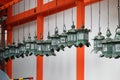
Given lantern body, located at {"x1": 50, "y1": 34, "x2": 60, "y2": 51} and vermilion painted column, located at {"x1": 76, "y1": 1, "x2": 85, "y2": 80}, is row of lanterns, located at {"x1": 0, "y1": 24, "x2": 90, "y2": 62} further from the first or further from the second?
vermilion painted column, located at {"x1": 76, "y1": 1, "x2": 85, "y2": 80}

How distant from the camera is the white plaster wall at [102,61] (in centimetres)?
504

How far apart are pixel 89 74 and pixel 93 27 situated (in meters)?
0.92

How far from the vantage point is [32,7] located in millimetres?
7605

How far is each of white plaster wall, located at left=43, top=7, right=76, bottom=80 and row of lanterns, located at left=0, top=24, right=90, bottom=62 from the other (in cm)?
93

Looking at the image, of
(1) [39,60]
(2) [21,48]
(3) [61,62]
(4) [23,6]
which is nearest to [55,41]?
(2) [21,48]

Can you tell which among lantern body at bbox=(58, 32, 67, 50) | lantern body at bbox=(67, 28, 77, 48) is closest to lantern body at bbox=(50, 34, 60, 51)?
lantern body at bbox=(58, 32, 67, 50)

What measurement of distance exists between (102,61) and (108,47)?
163 cm

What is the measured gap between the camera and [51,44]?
5.04m

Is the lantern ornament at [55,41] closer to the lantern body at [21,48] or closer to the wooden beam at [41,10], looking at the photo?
the wooden beam at [41,10]

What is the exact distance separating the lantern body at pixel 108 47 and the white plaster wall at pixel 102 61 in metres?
1.28

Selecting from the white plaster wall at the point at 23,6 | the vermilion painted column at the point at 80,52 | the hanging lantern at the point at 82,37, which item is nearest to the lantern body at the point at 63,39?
the hanging lantern at the point at 82,37

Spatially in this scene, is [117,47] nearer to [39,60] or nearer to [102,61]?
[102,61]

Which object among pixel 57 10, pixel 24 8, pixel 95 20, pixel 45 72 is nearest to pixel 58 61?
pixel 45 72

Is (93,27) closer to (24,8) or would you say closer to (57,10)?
(57,10)
